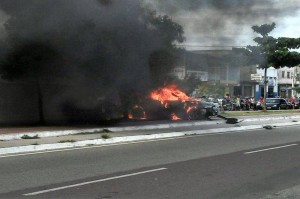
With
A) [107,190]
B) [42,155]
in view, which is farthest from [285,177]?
[42,155]

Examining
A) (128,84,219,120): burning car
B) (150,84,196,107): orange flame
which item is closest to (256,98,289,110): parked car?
(128,84,219,120): burning car

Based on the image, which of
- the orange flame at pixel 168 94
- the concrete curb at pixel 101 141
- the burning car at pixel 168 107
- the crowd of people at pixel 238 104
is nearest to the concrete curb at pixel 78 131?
the concrete curb at pixel 101 141

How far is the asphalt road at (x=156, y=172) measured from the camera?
606cm

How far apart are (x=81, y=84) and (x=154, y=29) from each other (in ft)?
12.5

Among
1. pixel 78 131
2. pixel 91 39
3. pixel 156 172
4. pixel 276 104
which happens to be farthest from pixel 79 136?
pixel 276 104

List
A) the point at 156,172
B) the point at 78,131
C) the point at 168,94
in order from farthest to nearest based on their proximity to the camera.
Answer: the point at 168,94
the point at 78,131
the point at 156,172

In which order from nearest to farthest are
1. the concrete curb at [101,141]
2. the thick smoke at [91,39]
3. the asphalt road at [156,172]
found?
1. the asphalt road at [156,172]
2. the concrete curb at [101,141]
3. the thick smoke at [91,39]

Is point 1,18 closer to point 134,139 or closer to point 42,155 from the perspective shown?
point 134,139

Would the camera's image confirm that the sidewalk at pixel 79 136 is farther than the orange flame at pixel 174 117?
No

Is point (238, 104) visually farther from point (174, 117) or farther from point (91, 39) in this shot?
point (91, 39)

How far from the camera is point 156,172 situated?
7.64 metres

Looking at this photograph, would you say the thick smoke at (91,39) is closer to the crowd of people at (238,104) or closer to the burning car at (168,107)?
the burning car at (168,107)

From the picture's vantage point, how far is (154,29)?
18.2 m

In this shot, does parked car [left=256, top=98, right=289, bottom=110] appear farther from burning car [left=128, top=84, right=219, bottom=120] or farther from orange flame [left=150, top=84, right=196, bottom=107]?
orange flame [left=150, top=84, right=196, bottom=107]
